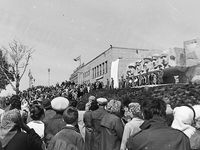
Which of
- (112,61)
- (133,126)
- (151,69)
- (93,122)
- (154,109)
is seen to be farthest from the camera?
(112,61)

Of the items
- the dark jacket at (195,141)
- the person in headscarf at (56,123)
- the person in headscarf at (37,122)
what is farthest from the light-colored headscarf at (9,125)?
the dark jacket at (195,141)

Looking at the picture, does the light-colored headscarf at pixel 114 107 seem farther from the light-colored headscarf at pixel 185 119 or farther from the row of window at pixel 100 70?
the row of window at pixel 100 70

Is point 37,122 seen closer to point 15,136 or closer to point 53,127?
point 53,127

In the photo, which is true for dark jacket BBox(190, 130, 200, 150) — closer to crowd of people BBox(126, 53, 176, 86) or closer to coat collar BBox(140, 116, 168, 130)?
coat collar BBox(140, 116, 168, 130)

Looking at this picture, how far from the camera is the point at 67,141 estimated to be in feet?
12.4

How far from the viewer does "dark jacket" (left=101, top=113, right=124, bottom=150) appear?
17.0 ft

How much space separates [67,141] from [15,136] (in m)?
0.61

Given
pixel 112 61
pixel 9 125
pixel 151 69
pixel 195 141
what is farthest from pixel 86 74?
pixel 195 141

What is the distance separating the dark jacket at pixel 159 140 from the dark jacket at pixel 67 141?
2.95 feet

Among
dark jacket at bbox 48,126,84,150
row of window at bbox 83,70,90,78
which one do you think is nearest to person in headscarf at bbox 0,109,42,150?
dark jacket at bbox 48,126,84,150

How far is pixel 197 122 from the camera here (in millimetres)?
4062

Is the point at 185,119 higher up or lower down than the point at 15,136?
higher up

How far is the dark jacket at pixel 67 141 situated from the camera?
3740 millimetres

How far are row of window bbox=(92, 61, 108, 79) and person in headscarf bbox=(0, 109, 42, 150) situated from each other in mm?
51038
